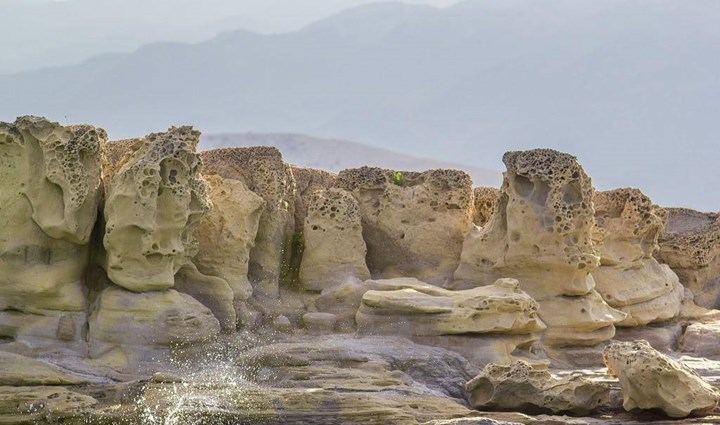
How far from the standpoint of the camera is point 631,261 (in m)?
14.6

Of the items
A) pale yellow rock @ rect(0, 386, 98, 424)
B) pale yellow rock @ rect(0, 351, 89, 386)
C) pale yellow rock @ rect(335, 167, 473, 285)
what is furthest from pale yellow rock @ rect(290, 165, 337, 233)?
pale yellow rock @ rect(0, 386, 98, 424)

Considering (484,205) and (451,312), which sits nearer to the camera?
(451,312)

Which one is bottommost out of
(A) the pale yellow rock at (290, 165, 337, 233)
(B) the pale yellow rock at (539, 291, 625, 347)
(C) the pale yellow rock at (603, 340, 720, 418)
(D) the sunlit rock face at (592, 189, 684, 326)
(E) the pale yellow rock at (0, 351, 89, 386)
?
(E) the pale yellow rock at (0, 351, 89, 386)

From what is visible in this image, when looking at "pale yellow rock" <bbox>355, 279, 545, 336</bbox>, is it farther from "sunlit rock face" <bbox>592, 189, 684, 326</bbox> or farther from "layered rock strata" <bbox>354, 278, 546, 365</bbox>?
"sunlit rock face" <bbox>592, 189, 684, 326</bbox>

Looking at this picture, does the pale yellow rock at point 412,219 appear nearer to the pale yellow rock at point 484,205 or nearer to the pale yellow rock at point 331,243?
the pale yellow rock at point 331,243

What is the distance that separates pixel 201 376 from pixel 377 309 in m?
2.15

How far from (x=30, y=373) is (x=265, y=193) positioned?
148 inches

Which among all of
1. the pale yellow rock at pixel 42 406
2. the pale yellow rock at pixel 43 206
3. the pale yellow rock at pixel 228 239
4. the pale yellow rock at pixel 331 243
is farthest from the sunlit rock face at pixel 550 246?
the pale yellow rock at pixel 42 406

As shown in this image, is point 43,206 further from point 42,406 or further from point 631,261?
point 631,261

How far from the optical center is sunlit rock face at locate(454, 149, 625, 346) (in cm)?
1294

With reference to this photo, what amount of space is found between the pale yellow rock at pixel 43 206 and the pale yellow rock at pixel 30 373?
0.87 meters

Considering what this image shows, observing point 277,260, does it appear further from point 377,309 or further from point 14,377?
point 14,377

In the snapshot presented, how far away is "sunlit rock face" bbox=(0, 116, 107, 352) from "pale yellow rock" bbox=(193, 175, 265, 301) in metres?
1.43

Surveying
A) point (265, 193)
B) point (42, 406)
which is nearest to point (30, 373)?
point (42, 406)
